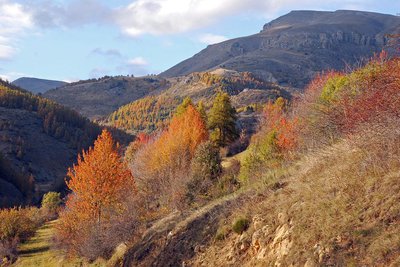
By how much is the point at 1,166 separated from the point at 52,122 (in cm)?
7049

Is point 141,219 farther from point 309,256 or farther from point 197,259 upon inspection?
point 309,256

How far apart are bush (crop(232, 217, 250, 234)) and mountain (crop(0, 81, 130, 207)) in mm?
95940

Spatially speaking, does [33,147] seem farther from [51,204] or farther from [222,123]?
[222,123]

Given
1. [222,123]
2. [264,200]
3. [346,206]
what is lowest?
[222,123]

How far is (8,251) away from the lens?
3953cm

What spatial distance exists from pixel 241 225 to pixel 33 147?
16047cm

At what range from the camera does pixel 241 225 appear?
42.8ft

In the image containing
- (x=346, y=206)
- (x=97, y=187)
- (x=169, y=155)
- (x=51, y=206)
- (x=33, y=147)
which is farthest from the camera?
(x=33, y=147)

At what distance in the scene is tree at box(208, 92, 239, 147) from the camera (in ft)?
179

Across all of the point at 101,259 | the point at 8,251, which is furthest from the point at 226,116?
the point at 101,259

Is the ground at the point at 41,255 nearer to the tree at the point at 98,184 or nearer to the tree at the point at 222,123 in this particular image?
the tree at the point at 98,184

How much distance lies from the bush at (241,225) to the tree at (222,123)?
40759 millimetres

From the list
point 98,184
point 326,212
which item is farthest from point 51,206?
point 326,212

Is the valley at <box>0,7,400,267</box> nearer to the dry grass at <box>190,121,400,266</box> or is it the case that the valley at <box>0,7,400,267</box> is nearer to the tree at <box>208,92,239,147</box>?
the dry grass at <box>190,121,400,266</box>
